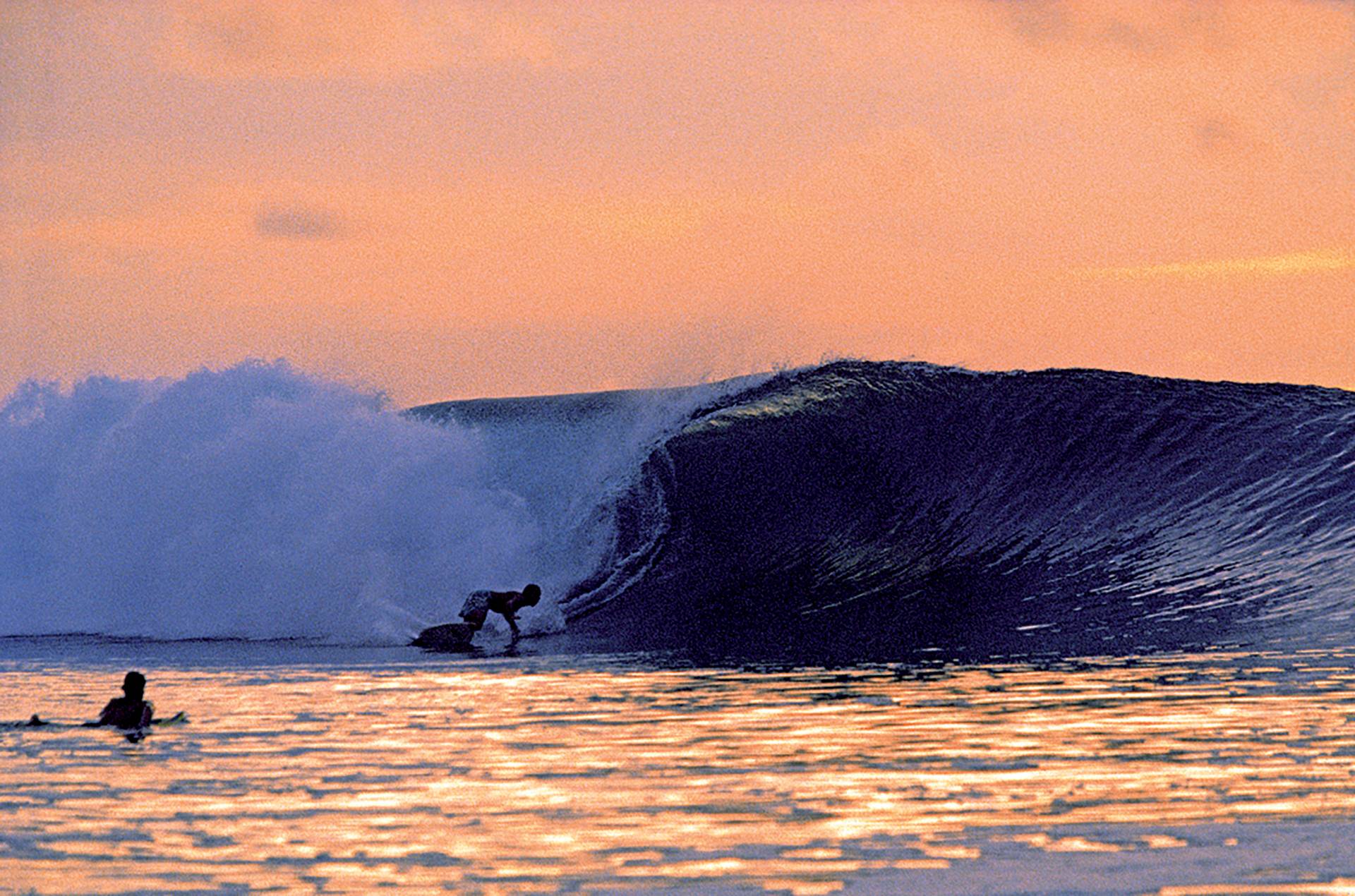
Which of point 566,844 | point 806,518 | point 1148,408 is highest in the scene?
point 1148,408

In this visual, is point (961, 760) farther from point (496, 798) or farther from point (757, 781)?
point (496, 798)

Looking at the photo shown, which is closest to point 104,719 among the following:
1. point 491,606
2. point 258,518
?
point 491,606

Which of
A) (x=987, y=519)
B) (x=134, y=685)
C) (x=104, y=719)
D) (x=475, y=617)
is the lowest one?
(x=104, y=719)

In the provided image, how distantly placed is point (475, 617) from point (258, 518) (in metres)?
5.29

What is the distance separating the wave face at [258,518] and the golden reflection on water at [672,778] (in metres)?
7.12

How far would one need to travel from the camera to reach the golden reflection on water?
253 inches

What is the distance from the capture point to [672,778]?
8.04m

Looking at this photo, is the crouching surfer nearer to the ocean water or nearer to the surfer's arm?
the ocean water

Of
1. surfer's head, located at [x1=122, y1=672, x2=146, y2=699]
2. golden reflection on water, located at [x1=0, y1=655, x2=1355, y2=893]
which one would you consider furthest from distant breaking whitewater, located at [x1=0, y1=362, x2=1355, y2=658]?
surfer's head, located at [x1=122, y1=672, x2=146, y2=699]

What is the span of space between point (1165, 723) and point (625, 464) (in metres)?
14.9

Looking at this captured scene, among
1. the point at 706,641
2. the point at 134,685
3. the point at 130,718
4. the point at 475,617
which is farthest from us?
the point at 475,617

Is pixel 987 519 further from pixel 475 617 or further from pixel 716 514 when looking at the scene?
pixel 475 617

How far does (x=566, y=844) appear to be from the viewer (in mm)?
6715

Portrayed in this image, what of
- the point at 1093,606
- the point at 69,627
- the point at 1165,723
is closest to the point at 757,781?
the point at 1165,723
